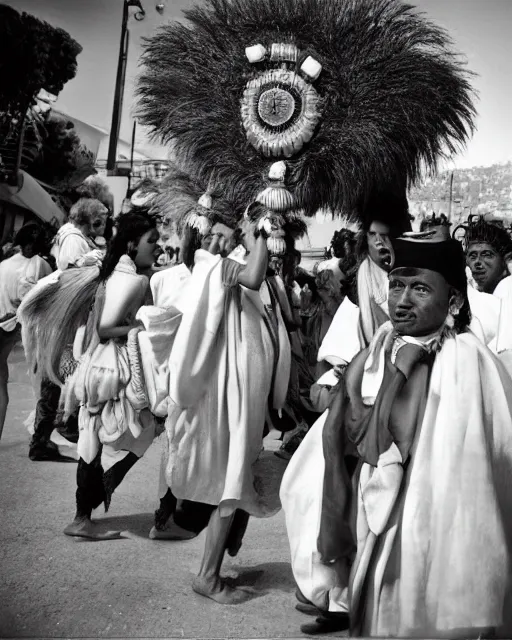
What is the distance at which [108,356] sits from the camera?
9.70 ft

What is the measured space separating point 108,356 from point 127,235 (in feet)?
1.58

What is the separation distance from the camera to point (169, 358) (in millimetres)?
2807

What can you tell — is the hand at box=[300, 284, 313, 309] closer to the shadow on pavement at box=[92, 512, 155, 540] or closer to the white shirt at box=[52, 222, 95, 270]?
the white shirt at box=[52, 222, 95, 270]

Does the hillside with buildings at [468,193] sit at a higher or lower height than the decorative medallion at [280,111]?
lower

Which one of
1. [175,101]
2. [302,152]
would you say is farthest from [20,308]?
[302,152]

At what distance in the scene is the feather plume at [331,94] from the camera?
2.68m

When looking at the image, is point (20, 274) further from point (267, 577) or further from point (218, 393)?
point (267, 577)

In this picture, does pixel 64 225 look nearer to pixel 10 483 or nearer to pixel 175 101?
pixel 175 101

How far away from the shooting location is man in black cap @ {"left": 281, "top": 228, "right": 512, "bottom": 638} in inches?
86.1

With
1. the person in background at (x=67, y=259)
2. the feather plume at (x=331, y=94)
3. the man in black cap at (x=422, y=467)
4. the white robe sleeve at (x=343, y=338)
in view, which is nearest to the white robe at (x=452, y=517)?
the man in black cap at (x=422, y=467)

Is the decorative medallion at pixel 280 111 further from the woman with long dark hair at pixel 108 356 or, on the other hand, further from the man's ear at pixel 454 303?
the man's ear at pixel 454 303

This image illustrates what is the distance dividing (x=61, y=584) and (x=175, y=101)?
1.82 metres

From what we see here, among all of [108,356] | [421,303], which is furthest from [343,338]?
[108,356]

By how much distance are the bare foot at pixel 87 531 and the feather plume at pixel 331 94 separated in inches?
51.3
